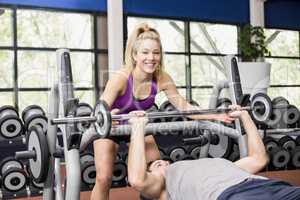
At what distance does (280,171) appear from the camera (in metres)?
3.38

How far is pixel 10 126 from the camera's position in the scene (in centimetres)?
309

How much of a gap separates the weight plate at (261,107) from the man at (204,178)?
242 mm

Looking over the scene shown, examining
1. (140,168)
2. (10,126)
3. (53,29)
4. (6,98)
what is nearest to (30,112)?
(10,126)

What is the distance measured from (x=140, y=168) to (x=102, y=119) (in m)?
0.21

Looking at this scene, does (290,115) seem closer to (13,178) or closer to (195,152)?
Result: (195,152)

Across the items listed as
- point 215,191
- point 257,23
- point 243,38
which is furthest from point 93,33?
point 215,191

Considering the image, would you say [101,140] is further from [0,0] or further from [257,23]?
[257,23]

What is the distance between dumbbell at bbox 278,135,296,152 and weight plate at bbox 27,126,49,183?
2405mm

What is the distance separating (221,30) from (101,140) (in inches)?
154

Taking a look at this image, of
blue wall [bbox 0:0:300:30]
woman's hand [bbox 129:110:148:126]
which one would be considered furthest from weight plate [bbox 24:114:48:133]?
woman's hand [bbox 129:110:148:126]

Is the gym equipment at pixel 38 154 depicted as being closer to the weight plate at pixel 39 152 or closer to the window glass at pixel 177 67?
the weight plate at pixel 39 152

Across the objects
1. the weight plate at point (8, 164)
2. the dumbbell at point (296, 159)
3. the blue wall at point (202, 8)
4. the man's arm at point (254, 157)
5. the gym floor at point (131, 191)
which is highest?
the blue wall at point (202, 8)

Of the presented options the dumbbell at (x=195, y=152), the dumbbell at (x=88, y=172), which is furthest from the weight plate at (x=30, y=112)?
the dumbbell at (x=195, y=152)

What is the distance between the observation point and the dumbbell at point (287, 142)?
3.56m
